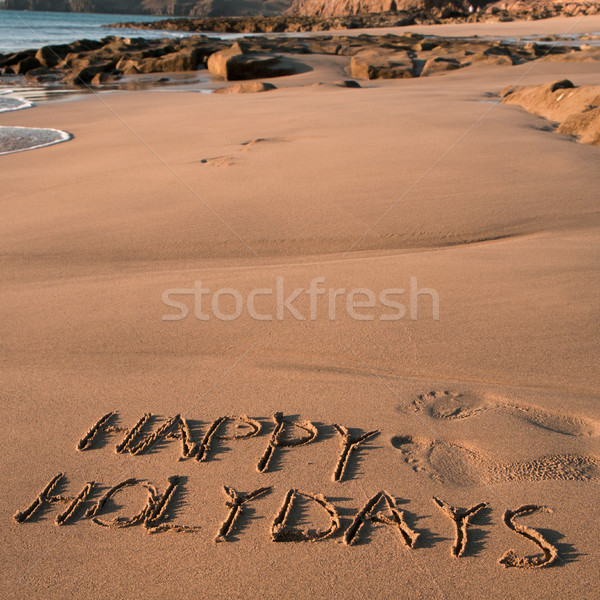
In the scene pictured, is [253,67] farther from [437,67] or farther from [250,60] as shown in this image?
[437,67]

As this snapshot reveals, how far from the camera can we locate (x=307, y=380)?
2109 millimetres

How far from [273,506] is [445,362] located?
2.99 ft

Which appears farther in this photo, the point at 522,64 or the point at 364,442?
the point at 522,64

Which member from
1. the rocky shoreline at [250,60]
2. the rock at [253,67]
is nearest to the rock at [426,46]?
the rocky shoreline at [250,60]

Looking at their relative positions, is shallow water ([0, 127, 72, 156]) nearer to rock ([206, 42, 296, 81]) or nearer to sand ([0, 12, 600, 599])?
sand ([0, 12, 600, 599])

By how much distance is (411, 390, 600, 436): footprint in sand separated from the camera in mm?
1822

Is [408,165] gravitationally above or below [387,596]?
above

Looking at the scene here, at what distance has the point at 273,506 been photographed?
1573 millimetres

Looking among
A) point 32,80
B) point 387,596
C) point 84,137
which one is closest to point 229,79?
point 32,80

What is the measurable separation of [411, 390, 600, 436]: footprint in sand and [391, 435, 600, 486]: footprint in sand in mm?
140

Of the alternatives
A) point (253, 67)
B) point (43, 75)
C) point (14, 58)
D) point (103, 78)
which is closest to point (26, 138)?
point (253, 67)

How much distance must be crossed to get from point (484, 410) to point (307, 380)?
2.05 feet

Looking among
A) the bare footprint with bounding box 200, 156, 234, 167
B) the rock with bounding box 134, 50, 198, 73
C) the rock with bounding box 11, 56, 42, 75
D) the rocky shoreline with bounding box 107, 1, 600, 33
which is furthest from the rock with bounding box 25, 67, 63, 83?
the rocky shoreline with bounding box 107, 1, 600, 33

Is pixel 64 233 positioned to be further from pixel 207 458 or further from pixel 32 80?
pixel 32 80
